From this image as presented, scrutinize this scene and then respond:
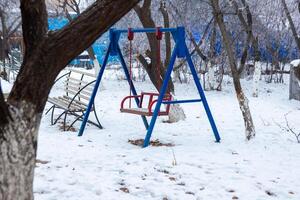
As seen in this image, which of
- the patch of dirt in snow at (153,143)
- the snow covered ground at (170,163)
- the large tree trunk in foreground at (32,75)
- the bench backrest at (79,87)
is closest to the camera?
the large tree trunk in foreground at (32,75)

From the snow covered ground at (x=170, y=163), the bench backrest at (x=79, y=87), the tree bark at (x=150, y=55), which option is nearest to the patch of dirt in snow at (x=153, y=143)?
the snow covered ground at (x=170, y=163)

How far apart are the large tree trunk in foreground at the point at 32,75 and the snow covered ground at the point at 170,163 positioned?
970 mm

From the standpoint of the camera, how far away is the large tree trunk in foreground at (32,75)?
2.60 metres

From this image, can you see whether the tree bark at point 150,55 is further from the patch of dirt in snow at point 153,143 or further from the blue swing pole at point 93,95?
the patch of dirt in snow at point 153,143

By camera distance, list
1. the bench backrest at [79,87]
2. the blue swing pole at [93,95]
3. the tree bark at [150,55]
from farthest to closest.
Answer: the tree bark at [150,55]
the bench backrest at [79,87]
the blue swing pole at [93,95]

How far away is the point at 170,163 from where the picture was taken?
4680mm

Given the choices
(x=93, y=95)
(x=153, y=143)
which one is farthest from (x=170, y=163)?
(x=93, y=95)

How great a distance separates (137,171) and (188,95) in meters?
8.62

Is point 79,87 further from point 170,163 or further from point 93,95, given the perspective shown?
point 170,163

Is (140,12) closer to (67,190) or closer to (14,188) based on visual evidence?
(67,190)

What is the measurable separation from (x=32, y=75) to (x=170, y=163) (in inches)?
93.6

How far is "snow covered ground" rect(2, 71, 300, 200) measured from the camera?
3783mm

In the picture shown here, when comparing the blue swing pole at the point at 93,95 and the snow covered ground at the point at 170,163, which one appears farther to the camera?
the blue swing pole at the point at 93,95

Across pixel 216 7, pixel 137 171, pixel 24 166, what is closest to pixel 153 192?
pixel 137 171
